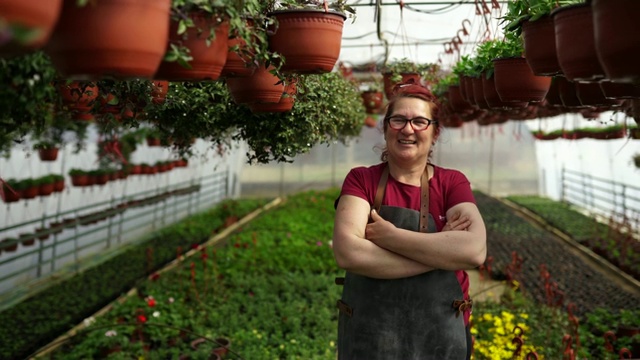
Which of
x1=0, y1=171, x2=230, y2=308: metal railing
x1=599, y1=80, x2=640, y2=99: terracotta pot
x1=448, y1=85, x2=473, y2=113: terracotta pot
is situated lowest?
x1=0, y1=171, x2=230, y2=308: metal railing

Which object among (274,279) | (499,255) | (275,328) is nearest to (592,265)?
(499,255)

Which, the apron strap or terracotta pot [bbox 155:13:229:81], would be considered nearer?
terracotta pot [bbox 155:13:229:81]

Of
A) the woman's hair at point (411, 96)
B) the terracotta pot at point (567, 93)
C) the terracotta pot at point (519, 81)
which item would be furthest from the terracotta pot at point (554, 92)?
the woman's hair at point (411, 96)

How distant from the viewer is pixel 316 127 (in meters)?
2.98

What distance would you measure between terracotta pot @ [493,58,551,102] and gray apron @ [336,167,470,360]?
0.74m

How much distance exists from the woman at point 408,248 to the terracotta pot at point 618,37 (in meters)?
0.83

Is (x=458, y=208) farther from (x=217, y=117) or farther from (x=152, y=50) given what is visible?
(x=217, y=117)

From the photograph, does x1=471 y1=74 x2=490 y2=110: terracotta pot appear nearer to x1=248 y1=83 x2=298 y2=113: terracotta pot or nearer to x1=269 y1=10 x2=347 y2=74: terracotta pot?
x1=248 y1=83 x2=298 y2=113: terracotta pot

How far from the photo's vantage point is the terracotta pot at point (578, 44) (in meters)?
1.33

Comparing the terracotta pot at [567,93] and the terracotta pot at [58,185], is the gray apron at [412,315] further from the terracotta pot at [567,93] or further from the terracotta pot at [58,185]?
the terracotta pot at [58,185]

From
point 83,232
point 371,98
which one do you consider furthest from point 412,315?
point 83,232

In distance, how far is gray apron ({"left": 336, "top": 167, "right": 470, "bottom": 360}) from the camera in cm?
193

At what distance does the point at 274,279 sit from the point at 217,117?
3084 mm

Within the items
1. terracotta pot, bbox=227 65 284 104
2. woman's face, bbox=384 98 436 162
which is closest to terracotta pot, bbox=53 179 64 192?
terracotta pot, bbox=227 65 284 104
